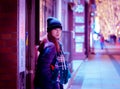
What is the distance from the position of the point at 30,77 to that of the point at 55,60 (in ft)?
5.04

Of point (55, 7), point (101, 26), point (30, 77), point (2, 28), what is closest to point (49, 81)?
point (2, 28)

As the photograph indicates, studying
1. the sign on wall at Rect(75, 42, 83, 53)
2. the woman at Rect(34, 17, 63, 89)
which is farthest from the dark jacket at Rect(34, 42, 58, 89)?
the sign on wall at Rect(75, 42, 83, 53)

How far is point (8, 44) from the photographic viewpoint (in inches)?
204

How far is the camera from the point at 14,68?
16.9 ft

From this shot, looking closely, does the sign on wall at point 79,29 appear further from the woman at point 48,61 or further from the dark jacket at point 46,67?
the dark jacket at point 46,67

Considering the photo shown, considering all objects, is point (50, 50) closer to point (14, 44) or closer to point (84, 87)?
point (14, 44)

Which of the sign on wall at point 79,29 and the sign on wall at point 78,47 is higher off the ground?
the sign on wall at point 79,29

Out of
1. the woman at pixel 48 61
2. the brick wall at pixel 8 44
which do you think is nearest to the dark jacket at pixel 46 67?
the woman at pixel 48 61

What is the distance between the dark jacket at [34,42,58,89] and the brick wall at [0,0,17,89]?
0.56m

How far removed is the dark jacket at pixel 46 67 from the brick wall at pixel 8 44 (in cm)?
56

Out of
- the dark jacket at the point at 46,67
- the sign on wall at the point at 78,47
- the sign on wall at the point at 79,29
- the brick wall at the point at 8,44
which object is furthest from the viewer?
the sign on wall at the point at 79,29

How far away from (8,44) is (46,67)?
83cm

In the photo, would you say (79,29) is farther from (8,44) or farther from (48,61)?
(48,61)

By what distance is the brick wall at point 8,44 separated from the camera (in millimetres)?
5125
